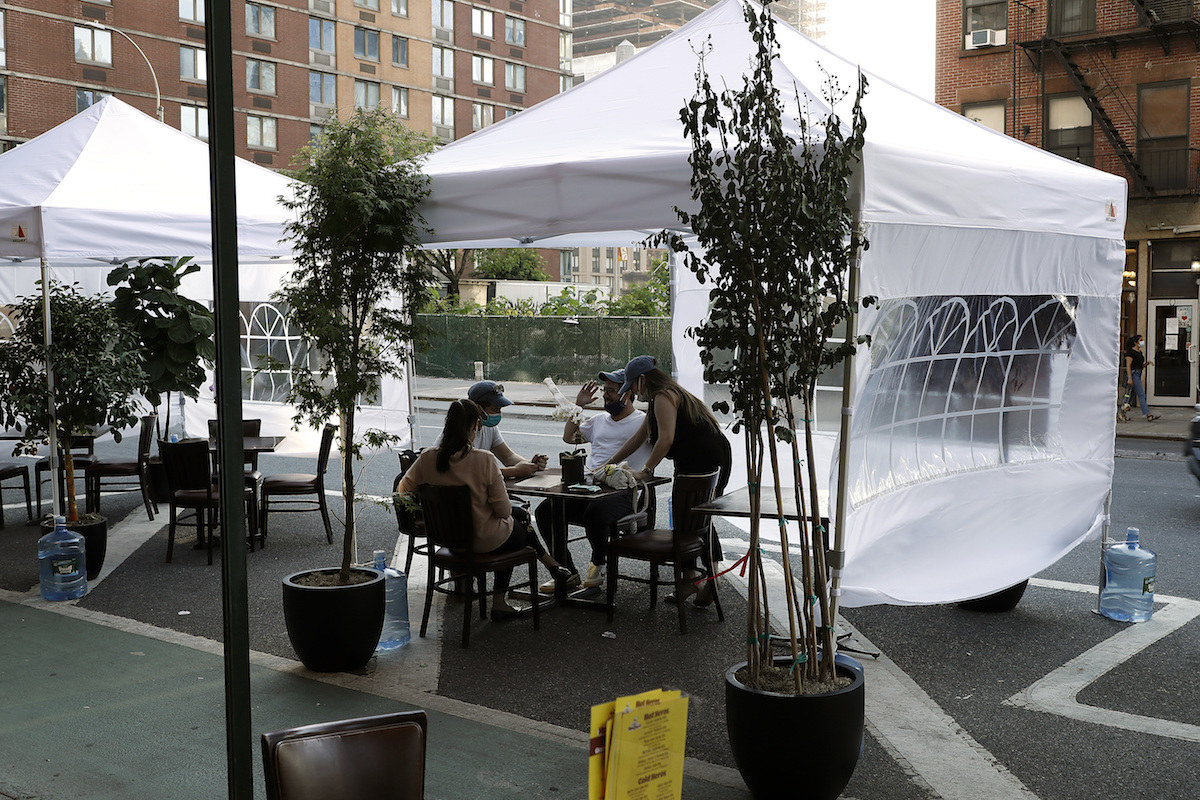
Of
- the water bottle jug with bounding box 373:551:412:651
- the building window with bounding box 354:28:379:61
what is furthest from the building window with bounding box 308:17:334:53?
the water bottle jug with bounding box 373:551:412:651

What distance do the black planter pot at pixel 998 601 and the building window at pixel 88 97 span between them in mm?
7956

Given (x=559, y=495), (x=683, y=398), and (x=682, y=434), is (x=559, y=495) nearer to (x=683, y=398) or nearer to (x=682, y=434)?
(x=682, y=434)

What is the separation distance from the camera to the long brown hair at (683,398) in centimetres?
767

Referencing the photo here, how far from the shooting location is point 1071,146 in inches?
1013

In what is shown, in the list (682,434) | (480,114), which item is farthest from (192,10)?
(480,114)

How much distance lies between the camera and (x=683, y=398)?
772 cm

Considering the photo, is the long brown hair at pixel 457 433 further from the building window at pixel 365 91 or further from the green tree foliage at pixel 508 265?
the building window at pixel 365 91

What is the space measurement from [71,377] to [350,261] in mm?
3120

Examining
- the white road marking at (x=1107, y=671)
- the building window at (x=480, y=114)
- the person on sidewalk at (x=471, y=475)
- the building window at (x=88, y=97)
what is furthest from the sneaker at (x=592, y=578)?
the building window at (x=480, y=114)

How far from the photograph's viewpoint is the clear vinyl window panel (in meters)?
5.99

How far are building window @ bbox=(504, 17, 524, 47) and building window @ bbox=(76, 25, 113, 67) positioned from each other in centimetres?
5991

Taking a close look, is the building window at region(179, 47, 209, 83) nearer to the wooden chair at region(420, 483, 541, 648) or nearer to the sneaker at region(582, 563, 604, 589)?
the wooden chair at region(420, 483, 541, 648)

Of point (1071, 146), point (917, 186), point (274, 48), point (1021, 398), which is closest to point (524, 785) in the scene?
point (917, 186)

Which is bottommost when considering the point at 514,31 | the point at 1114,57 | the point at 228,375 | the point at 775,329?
the point at 228,375
